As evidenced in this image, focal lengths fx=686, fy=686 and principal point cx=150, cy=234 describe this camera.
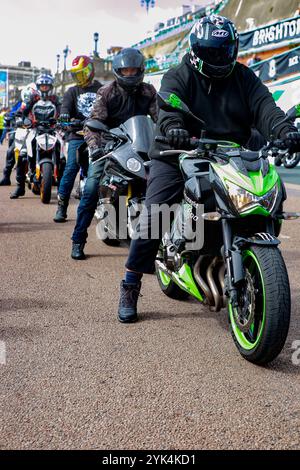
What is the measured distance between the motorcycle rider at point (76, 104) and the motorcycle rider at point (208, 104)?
413 cm

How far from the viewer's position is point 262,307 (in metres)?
3.54

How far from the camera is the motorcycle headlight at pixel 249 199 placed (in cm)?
356

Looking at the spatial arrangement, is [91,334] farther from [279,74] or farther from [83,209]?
[279,74]

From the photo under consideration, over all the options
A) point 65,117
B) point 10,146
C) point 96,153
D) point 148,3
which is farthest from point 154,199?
point 148,3

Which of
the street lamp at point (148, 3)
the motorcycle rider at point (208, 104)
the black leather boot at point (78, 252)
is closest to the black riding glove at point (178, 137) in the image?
the motorcycle rider at point (208, 104)

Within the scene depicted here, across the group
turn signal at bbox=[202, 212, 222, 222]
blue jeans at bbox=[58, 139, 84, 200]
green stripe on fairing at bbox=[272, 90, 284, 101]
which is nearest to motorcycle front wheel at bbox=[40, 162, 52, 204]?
blue jeans at bbox=[58, 139, 84, 200]

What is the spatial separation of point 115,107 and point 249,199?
3287 millimetres

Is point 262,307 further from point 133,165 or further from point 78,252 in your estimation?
point 78,252

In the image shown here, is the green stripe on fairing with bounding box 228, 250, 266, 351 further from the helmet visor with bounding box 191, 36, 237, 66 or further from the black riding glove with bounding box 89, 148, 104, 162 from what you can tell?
the black riding glove with bounding box 89, 148, 104, 162

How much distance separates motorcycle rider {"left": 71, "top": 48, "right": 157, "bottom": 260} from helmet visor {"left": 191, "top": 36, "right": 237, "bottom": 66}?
7.45 ft

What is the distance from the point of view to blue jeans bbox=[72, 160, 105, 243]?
6.61 m

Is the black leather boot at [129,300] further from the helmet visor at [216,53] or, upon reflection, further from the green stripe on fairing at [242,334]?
the helmet visor at [216,53]

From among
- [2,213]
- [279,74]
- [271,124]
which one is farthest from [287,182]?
[271,124]

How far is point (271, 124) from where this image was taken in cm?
418
